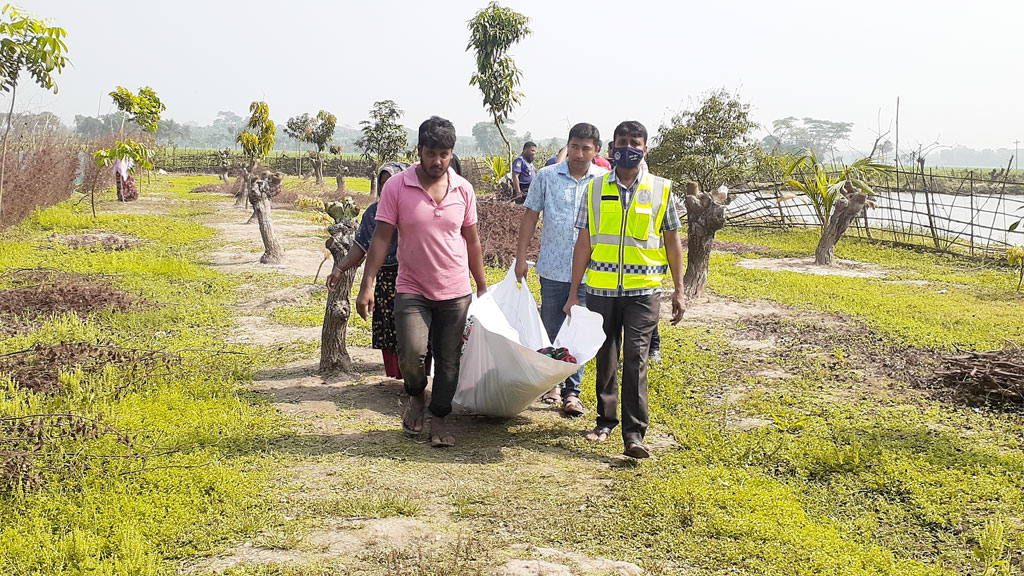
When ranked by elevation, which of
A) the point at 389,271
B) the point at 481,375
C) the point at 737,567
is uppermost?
the point at 389,271

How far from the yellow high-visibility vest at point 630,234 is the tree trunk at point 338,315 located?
193cm

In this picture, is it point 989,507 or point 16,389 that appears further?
point 16,389

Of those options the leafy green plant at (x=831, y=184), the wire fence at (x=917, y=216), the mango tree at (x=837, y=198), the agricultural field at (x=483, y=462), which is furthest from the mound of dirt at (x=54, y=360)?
the leafy green plant at (x=831, y=184)

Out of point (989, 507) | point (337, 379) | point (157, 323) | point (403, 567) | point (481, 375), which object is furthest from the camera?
point (157, 323)

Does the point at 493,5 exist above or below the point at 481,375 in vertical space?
above

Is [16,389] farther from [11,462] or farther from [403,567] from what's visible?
[403,567]

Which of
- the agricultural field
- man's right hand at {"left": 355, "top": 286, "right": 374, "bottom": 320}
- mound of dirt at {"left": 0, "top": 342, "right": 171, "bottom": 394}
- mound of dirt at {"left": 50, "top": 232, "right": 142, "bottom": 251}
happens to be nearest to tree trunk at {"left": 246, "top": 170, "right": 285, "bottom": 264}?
mound of dirt at {"left": 50, "top": 232, "right": 142, "bottom": 251}

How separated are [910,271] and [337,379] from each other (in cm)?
955

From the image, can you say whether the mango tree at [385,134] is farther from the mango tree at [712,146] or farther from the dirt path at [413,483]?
the dirt path at [413,483]

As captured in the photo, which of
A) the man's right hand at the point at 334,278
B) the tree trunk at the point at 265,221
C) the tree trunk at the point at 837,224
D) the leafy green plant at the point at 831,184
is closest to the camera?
the man's right hand at the point at 334,278

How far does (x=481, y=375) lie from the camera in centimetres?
426

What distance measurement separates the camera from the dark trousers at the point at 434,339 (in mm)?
3945

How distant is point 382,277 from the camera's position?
15.8ft

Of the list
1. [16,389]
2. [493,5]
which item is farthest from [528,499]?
[493,5]
